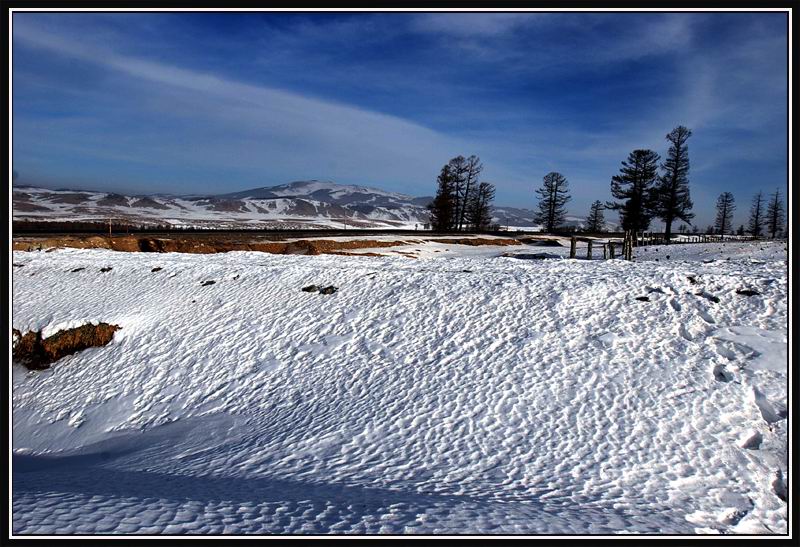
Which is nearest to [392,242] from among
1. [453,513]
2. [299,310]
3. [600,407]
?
[299,310]

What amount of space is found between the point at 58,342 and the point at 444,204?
51721 millimetres

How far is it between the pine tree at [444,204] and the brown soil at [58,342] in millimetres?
50103

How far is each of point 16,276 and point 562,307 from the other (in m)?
17.1

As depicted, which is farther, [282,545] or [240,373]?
[240,373]

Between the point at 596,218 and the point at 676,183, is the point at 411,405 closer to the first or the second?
the point at 676,183

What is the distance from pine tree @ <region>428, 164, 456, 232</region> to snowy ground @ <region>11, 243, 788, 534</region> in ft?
152

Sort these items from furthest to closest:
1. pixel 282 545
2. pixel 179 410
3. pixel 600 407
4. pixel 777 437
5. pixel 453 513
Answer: pixel 179 410 → pixel 600 407 → pixel 777 437 → pixel 453 513 → pixel 282 545

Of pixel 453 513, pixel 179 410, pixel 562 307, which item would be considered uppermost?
pixel 562 307

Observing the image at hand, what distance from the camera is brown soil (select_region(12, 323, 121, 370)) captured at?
11.0 metres

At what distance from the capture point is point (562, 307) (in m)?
10.6

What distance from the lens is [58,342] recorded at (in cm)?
1109

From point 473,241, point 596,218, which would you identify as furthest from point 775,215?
point 473,241

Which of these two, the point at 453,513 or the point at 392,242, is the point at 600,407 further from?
the point at 392,242

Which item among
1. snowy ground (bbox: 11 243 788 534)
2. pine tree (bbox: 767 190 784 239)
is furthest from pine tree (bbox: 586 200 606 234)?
snowy ground (bbox: 11 243 788 534)
